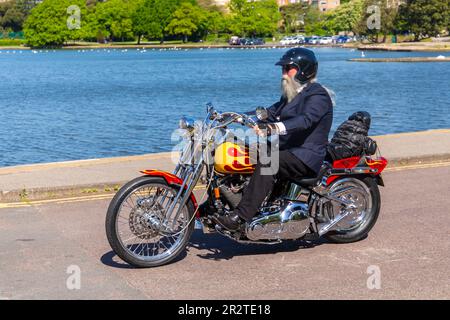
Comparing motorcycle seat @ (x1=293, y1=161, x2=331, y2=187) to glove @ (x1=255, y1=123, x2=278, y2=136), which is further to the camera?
motorcycle seat @ (x1=293, y1=161, x2=331, y2=187)

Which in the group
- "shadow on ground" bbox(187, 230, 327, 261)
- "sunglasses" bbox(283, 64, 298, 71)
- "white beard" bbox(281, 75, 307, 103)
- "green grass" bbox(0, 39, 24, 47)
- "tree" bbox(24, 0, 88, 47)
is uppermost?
"tree" bbox(24, 0, 88, 47)

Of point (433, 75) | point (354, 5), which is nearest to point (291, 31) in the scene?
point (354, 5)

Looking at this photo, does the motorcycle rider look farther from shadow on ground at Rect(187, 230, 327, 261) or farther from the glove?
shadow on ground at Rect(187, 230, 327, 261)

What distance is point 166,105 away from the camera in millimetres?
42031

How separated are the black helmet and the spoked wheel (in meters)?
1.54

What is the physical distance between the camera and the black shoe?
6938mm

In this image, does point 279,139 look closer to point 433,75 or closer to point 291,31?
point 433,75

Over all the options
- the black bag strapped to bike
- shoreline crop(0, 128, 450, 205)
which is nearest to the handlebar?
the black bag strapped to bike

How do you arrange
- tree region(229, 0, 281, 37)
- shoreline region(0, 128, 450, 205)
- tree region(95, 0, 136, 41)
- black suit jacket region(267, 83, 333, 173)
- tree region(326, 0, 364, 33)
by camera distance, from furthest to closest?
tree region(229, 0, 281, 37) → tree region(95, 0, 136, 41) → tree region(326, 0, 364, 33) → shoreline region(0, 128, 450, 205) → black suit jacket region(267, 83, 333, 173)

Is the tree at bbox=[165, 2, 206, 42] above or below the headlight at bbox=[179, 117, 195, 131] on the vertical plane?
above

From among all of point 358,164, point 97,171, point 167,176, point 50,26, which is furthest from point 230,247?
point 50,26

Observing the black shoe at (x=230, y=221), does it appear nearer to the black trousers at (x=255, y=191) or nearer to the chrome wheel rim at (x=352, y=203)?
the black trousers at (x=255, y=191)

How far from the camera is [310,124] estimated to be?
7.11m

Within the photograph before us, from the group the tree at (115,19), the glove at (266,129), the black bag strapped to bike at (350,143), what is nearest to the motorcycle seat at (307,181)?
the black bag strapped to bike at (350,143)
